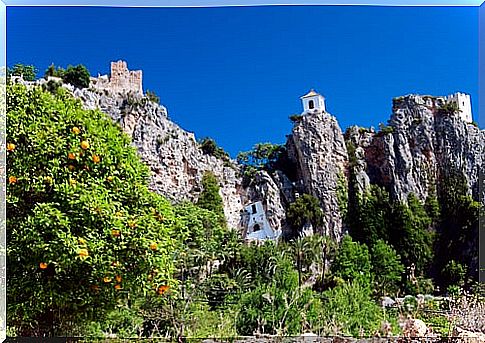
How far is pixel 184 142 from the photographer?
7996 millimetres

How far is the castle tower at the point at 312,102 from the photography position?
7.64 metres

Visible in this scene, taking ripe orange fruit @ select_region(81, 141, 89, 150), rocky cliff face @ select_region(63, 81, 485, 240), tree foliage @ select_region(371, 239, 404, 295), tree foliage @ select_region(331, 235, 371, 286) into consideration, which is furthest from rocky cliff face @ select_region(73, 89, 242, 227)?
ripe orange fruit @ select_region(81, 141, 89, 150)

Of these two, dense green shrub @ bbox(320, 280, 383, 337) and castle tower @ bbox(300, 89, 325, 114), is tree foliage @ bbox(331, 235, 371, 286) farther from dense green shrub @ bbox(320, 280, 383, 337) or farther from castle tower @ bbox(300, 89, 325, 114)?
castle tower @ bbox(300, 89, 325, 114)

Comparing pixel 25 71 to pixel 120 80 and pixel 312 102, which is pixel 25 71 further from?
pixel 312 102

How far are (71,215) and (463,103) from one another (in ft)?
17.9

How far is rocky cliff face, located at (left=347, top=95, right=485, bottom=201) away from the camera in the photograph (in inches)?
323

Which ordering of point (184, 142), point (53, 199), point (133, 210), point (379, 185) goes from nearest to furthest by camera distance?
point (53, 199)
point (133, 210)
point (184, 142)
point (379, 185)

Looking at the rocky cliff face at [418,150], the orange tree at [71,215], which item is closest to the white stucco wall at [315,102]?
the rocky cliff face at [418,150]

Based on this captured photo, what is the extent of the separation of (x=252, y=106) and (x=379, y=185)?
2.37m

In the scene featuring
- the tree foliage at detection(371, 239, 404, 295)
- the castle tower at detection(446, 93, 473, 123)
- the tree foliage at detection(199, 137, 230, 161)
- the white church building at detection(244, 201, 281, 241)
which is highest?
the castle tower at detection(446, 93, 473, 123)

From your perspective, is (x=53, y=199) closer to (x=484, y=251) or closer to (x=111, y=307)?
(x=111, y=307)

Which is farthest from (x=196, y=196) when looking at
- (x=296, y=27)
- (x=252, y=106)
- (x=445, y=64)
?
(x=445, y=64)

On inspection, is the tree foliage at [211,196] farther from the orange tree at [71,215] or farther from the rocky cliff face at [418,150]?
the orange tree at [71,215]

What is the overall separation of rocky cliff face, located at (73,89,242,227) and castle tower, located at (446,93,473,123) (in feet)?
8.98
